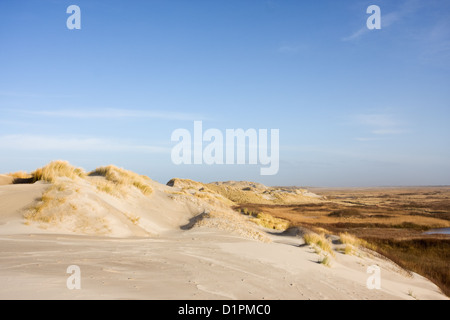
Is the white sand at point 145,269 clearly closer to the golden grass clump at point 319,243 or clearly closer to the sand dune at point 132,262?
the sand dune at point 132,262

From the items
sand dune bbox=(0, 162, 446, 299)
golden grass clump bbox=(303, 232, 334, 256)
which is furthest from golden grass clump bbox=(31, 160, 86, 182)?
golden grass clump bbox=(303, 232, 334, 256)

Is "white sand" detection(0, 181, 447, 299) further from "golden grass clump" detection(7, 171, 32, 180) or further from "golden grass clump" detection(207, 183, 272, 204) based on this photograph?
"golden grass clump" detection(207, 183, 272, 204)

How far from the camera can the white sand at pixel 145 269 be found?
5219 mm

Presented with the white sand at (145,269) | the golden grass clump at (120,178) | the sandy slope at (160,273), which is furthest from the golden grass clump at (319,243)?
the golden grass clump at (120,178)

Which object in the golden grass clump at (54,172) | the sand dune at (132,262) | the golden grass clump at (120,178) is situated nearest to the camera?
the sand dune at (132,262)

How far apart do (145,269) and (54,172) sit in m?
12.5

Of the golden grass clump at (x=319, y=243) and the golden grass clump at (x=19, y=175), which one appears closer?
the golden grass clump at (x=319, y=243)

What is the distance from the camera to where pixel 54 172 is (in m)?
16.7

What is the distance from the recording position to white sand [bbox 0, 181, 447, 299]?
522cm

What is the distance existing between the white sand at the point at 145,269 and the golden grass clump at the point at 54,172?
299cm

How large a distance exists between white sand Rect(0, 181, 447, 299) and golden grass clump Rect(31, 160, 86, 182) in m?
2.99

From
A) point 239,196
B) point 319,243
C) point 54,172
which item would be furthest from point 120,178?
point 239,196
